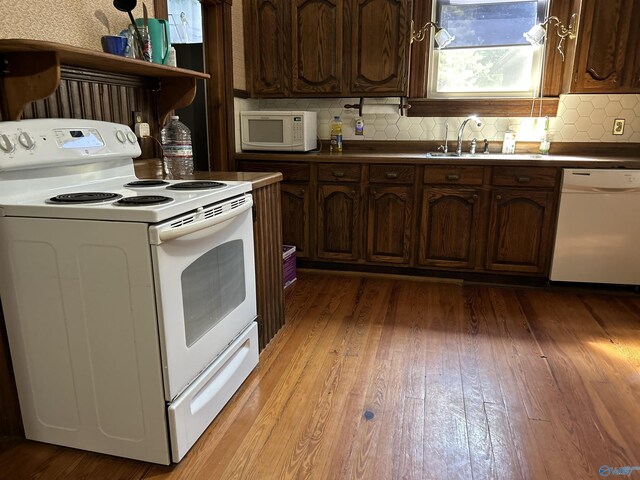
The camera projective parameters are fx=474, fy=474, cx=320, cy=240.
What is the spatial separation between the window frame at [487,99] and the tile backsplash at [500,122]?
6cm

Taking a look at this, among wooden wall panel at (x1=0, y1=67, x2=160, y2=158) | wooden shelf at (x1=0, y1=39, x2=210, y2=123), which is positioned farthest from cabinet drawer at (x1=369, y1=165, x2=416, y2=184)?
wooden shelf at (x1=0, y1=39, x2=210, y2=123)

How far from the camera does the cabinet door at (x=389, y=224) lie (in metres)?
3.20

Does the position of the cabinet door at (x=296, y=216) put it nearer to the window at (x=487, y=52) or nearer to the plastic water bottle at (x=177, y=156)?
the plastic water bottle at (x=177, y=156)

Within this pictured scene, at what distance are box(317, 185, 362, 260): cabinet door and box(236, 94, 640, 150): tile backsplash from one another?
2.23ft

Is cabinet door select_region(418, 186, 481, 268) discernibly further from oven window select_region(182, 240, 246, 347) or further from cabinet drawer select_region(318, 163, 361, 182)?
oven window select_region(182, 240, 246, 347)

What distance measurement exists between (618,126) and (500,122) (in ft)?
2.54

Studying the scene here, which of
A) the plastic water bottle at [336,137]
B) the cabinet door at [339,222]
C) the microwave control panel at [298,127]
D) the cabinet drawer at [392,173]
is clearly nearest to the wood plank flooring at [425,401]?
the cabinet door at [339,222]

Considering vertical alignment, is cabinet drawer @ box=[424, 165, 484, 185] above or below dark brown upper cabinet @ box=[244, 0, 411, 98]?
below

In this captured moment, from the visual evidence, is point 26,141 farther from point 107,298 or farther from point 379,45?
point 379,45

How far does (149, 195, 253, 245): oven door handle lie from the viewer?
1.29 metres

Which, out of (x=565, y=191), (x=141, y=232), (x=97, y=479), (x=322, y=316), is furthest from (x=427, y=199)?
(x=97, y=479)

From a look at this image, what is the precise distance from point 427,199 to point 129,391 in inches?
89.0

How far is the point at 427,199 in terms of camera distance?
3.15 meters

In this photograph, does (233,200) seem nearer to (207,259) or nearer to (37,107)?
(207,259)
